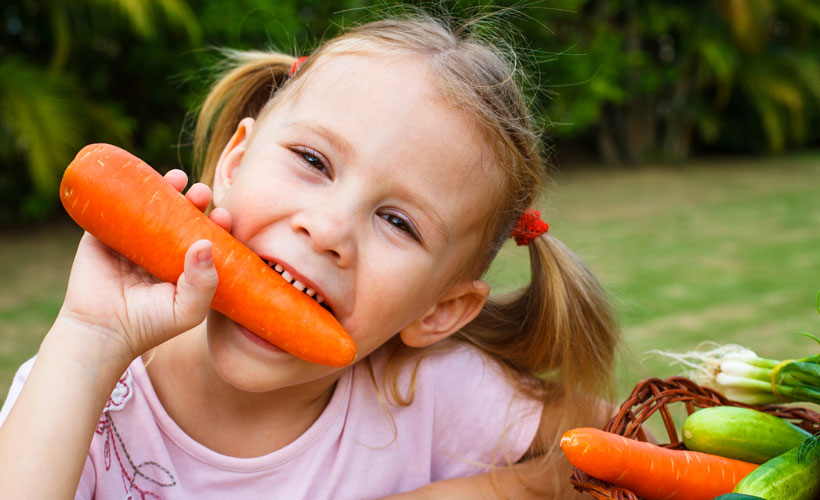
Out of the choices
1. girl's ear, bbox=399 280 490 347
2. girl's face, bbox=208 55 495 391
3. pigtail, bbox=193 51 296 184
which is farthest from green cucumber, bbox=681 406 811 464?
pigtail, bbox=193 51 296 184

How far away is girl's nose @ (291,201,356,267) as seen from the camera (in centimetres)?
157

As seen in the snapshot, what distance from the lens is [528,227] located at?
2.09m

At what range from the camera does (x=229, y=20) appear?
27.1 ft

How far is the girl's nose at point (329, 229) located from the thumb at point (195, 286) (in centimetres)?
20

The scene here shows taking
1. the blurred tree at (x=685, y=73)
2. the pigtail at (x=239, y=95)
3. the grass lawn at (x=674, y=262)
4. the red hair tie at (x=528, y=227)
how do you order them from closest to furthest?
1. the red hair tie at (x=528, y=227)
2. the pigtail at (x=239, y=95)
3. the grass lawn at (x=674, y=262)
4. the blurred tree at (x=685, y=73)

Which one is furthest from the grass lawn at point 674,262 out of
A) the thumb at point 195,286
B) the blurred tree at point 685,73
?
the blurred tree at point 685,73

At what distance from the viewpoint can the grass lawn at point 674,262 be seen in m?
4.91

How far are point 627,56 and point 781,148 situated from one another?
4121 mm

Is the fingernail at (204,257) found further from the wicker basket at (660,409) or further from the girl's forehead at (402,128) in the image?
the wicker basket at (660,409)

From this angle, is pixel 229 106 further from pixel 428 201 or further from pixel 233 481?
pixel 233 481

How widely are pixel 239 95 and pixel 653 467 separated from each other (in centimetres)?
151

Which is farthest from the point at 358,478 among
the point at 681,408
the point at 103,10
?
the point at 103,10

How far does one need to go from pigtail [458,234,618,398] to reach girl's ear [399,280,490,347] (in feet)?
0.81

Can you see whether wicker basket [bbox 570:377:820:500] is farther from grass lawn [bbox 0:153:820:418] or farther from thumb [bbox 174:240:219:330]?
thumb [bbox 174:240:219:330]
